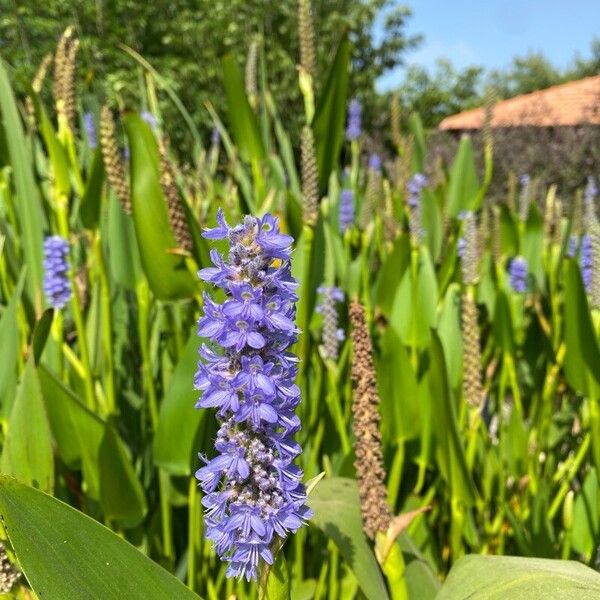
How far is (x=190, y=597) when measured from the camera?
55cm

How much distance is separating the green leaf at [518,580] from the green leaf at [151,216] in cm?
65

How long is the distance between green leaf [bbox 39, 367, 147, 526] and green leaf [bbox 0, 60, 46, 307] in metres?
0.28

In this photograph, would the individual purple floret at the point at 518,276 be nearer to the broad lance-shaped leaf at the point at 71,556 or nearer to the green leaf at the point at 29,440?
the green leaf at the point at 29,440

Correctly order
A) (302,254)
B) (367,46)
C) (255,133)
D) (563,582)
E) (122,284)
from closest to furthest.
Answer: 1. (563,582)
2. (302,254)
3. (122,284)
4. (255,133)
5. (367,46)

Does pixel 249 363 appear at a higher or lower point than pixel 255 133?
lower

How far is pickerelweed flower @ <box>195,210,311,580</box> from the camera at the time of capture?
1.65ft

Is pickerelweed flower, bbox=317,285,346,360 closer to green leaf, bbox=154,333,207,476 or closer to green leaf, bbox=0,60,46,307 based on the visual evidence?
green leaf, bbox=154,333,207,476

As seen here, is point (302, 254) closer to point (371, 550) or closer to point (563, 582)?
point (371, 550)

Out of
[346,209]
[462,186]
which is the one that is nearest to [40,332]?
[346,209]

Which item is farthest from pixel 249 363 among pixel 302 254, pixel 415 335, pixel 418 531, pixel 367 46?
pixel 367 46

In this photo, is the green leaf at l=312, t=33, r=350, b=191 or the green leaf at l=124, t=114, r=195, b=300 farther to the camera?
the green leaf at l=312, t=33, r=350, b=191

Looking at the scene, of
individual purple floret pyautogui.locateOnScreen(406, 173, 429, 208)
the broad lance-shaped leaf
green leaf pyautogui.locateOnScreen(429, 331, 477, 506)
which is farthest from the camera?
individual purple floret pyautogui.locateOnScreen(406, 173, 429, 208)

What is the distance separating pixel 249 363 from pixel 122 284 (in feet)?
3.19

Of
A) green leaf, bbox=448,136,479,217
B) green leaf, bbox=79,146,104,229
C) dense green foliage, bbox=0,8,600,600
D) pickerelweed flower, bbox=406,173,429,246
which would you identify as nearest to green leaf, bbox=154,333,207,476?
dense green foliage, bbox=0,8,600,600
